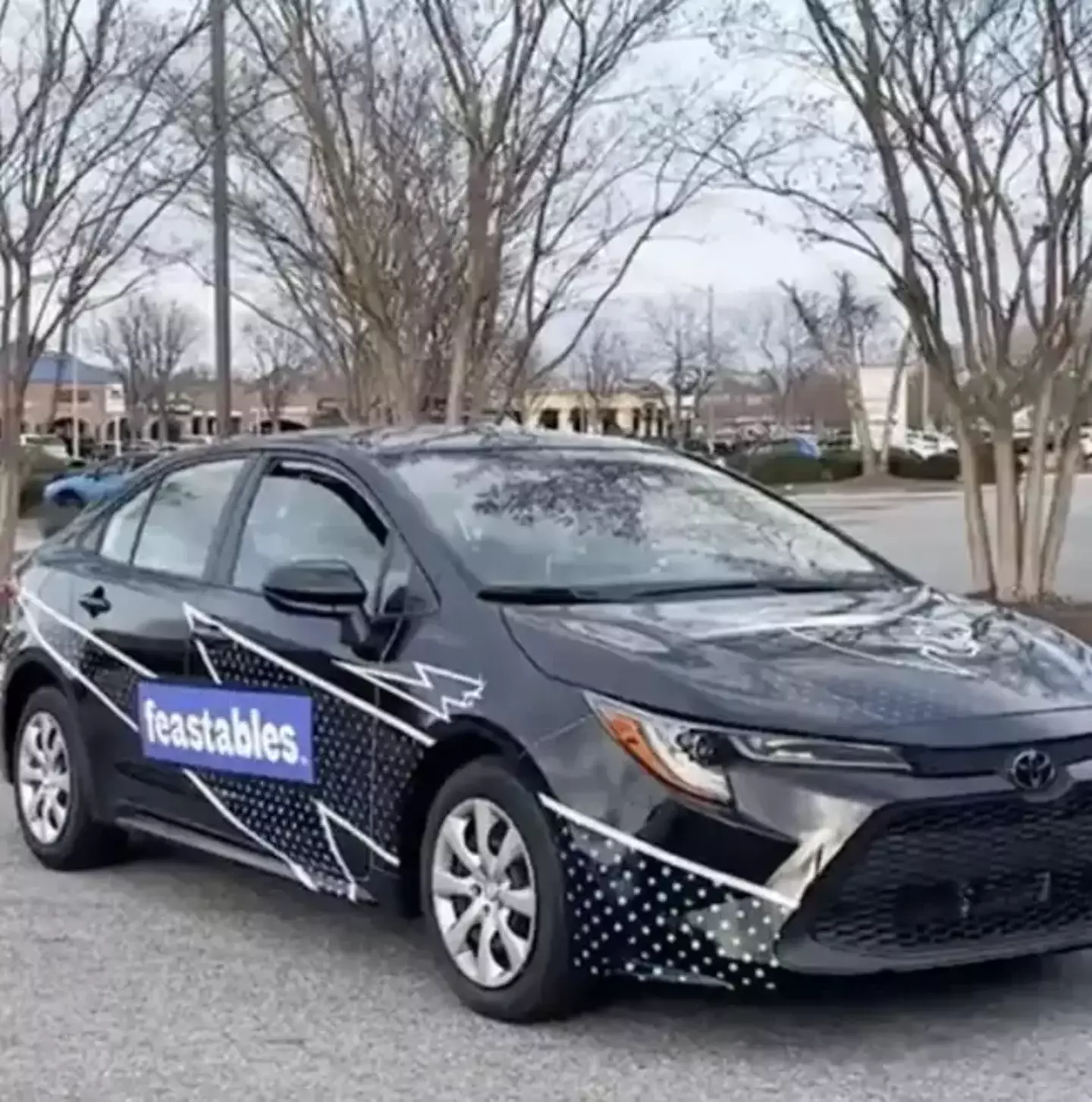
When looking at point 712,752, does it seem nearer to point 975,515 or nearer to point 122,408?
point 975,515

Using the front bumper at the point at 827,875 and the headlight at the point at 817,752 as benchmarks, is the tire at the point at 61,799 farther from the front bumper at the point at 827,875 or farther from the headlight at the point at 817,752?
the headlight at the point at 817,752

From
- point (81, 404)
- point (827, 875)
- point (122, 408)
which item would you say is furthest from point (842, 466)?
point (81, 404)

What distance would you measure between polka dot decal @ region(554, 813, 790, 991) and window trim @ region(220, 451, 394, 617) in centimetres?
128

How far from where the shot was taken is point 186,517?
6.94 metres

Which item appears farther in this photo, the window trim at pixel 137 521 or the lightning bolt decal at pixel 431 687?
the window trim at pixel 137 521

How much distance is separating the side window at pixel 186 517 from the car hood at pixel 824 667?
1.65 m

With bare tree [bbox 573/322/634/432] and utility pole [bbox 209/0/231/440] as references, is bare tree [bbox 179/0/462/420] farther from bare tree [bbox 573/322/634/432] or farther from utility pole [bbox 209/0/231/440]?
bare tree [bbox 573/322/634/432]

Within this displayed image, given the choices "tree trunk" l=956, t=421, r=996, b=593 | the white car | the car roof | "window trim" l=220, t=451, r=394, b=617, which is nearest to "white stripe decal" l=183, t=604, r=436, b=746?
"window trim" l=220, t=451, r=394, b=617

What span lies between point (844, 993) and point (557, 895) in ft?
3.00

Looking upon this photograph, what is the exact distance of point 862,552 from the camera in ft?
21.6

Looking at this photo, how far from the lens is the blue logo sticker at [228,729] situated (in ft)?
19.4

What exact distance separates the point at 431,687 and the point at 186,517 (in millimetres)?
1833

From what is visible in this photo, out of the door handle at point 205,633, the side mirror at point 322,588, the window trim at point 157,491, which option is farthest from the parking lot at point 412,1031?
the window trim at point 157,491

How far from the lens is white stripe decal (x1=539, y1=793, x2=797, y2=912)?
4.74m
